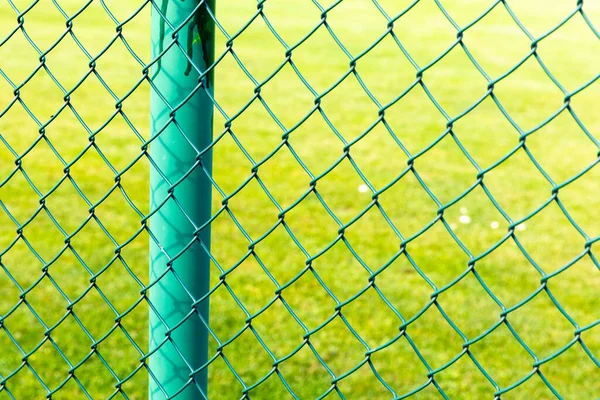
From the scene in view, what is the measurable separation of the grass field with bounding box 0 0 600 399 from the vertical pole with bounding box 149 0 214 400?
235 mm

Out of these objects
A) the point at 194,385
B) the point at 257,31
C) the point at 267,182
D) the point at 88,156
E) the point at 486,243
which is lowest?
the point at 486,243

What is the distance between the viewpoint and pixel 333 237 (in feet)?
16.5

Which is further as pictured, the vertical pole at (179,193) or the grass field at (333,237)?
the grass field at (333,237)

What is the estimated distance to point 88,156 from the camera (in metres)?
6.32

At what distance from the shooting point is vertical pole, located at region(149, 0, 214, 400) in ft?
6.18

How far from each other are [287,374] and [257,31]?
867cm

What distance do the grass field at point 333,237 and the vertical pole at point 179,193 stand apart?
9.3 inches

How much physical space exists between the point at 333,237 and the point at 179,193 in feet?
10.2

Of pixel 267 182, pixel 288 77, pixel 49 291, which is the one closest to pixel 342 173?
pixel 267 182

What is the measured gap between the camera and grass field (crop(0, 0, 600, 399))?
3.58 meters

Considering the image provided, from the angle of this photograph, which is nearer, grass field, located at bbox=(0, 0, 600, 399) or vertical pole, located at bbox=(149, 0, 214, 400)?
vertical pole, located at bbox=(149, 0, 214, 400)

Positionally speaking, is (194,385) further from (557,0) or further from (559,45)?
(557,0)

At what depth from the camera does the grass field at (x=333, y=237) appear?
358 centimetres

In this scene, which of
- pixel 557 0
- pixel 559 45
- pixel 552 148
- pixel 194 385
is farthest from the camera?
pixel 557 0
